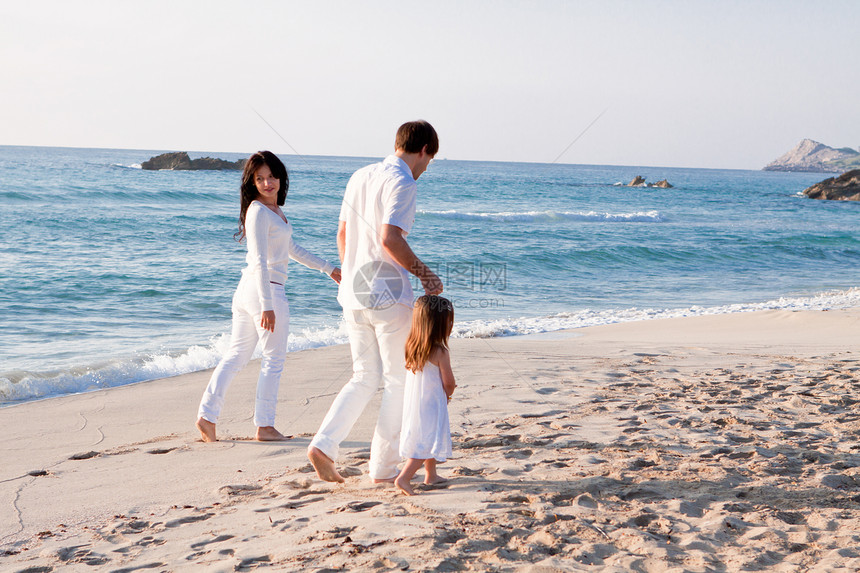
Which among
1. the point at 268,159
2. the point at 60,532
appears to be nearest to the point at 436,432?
the point at 60,532

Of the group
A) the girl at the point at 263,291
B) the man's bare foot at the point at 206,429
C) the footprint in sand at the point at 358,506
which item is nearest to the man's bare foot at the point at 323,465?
the footprint in sand at the point at 358,506

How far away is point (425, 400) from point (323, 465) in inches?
24.4

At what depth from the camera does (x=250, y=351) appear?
4184 mm

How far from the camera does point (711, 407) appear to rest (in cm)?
452

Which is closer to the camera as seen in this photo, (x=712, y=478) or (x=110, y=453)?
(x=712, y=478)

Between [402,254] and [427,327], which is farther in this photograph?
[427,327]

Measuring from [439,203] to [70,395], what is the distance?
2847cm

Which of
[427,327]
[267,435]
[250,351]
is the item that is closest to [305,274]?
[250,351]

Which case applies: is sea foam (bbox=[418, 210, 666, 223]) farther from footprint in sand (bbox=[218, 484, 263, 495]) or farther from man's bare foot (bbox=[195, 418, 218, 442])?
footprint in sand (bbox=[218, 484, 263, 495])

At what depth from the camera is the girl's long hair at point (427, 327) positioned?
9.80ft

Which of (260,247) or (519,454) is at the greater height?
(260,247)

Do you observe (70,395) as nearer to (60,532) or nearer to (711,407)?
(60,532)

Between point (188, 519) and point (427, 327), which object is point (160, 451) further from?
point (427, 327)

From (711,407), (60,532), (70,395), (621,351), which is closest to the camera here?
(60,532)
